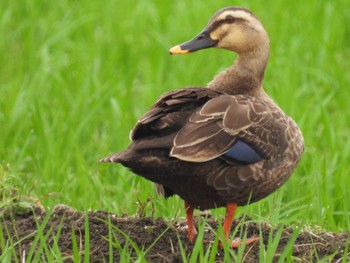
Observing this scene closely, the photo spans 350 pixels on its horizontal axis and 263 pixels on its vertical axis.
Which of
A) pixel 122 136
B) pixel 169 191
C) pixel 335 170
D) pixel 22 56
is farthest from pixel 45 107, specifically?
pixel 169 191

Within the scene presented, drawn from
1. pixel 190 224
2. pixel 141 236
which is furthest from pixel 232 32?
pixel 141 236

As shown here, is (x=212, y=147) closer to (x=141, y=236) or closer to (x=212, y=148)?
(x=212, y=148)

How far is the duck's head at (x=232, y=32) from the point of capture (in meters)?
5.67

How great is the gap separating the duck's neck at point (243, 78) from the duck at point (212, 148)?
31mm

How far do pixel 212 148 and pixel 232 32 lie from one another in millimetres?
945

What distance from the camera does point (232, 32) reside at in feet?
18.7

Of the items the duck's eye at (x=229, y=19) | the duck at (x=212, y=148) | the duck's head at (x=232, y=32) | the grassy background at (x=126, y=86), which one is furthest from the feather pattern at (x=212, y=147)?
the grassy background at (x=126, y=86)

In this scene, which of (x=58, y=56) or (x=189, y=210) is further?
(x=58, y=56)

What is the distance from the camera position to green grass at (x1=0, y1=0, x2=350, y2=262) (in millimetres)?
6481

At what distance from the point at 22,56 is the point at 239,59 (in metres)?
4.02

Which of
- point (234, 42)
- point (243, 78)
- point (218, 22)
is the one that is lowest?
point (243, 78)

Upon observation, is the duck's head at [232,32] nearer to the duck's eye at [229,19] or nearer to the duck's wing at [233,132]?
the duck's eye at [229,19]

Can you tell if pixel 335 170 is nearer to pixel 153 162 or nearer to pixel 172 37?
pixel 153 162

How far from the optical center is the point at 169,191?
536 centimetres
